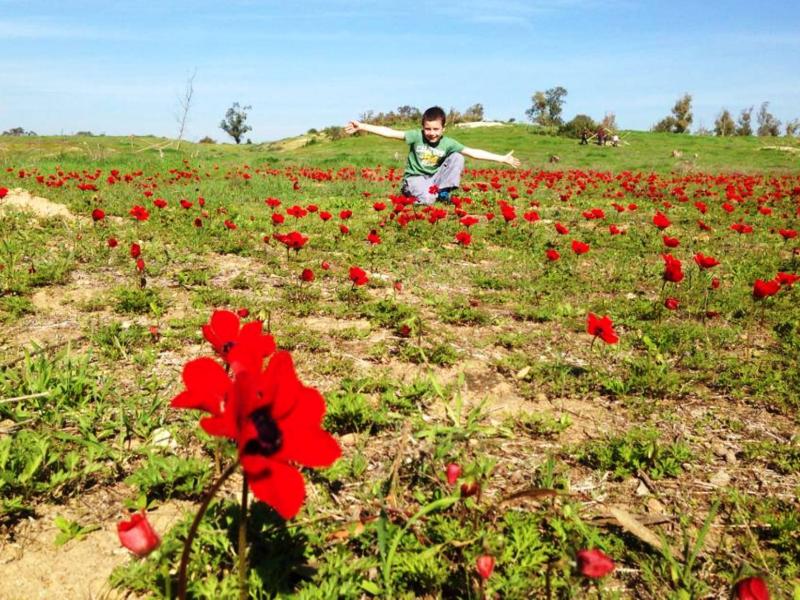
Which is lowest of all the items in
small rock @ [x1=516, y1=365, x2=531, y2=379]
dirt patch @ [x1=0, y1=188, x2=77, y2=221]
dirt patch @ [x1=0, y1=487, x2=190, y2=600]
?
dirt patch @ [x1=0, y1=487, x2=190, y2=600]

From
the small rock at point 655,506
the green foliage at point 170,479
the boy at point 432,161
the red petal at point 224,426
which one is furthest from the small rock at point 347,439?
the boy at point 432,161

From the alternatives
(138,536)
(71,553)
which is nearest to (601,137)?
(71,553)

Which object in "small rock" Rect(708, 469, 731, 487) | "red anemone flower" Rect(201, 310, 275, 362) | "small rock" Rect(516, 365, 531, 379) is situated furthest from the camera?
"small rock" Rect(516, 365, 531, 379)

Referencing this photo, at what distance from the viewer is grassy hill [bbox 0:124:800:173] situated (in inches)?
895

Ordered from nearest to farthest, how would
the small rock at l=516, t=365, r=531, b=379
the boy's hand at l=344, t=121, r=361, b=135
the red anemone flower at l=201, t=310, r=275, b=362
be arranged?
the red anemone flower at l=201, t=310, r=275, b=362 → the small rock at l=516, t=365, r=531, b=379 → the boy's hand at l=344, t=121, r=361, b=135

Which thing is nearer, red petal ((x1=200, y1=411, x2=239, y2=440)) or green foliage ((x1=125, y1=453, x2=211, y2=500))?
red petal ((x1=200, y1=411, x2=239, y2=440))

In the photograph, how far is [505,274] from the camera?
22.2 feet

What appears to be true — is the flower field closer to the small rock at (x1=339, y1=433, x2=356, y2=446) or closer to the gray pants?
the small rock at (x1=339, y1=433, x2=356, y2=446)

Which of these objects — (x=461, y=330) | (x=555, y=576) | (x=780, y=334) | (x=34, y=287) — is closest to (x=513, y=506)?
(x=555, y=576)

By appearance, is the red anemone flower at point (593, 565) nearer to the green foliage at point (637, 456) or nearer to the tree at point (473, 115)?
the green foliage at point (637, 456)

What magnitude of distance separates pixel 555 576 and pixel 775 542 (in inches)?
43.9

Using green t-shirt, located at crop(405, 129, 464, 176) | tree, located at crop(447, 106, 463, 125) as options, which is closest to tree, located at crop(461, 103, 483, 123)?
tree, located at crop(447, 106, 463, 125)

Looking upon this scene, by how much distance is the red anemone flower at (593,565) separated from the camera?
4.66 feet

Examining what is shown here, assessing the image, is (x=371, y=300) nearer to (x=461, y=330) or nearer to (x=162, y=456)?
(x=461, y=330)
